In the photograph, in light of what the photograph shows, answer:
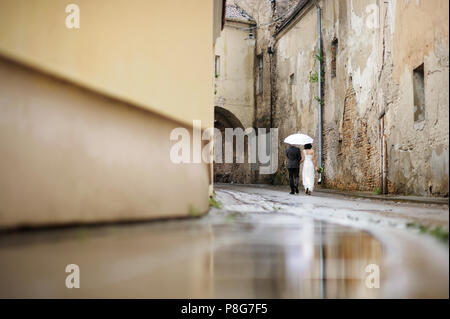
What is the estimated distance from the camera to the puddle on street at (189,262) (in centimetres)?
143

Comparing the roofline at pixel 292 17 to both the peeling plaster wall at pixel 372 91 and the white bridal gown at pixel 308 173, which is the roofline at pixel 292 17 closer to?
the peeling plaster wall at pixel 372 91

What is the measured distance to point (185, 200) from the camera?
338 centimetres

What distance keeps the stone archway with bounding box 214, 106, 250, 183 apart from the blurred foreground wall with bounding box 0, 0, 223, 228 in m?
15.2

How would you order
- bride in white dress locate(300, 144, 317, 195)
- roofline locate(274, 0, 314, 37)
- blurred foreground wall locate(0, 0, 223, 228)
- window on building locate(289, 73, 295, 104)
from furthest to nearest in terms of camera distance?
1. window on building locate(289, 73, 295, 104)
2. roofline locate(274, 0, 314, 37)
3. bride in white dress locate(300, 144, 317, 195)
4. blurred foreground wall locate(0, 0, 223, 228)

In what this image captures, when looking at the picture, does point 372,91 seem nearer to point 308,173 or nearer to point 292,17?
point 308,173

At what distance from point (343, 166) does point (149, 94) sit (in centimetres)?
951

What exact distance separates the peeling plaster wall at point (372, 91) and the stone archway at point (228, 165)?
9.62 ft

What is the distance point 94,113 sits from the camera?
2764 millimetres

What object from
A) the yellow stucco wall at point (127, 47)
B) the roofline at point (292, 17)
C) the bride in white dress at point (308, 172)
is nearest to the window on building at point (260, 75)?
the roofline at point (292, 17)

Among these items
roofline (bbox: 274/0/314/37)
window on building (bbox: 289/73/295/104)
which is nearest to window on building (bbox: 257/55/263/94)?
roofline (bbox: 274/0/314/37)

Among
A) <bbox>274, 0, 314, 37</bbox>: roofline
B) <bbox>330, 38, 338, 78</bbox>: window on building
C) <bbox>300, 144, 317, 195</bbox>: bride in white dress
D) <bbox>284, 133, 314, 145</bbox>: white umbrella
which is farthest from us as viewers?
<bbox>274, 0, 314, 37</bbox>: roofline

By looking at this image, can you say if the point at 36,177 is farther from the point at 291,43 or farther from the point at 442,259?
the point at 291,43

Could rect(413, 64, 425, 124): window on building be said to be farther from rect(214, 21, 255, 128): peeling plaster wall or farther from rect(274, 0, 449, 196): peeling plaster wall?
rect(214, 21, 255, 128): peeling plaster wall

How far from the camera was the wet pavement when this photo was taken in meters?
1.42
